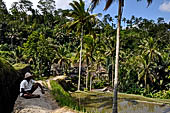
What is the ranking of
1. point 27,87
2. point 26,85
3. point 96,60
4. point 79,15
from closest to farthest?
point 26,85
point 27,87
point 79,15
point 96,60

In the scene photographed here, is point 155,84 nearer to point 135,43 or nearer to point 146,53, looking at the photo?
point 146,53

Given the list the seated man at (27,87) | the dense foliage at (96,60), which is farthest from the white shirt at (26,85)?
the dense foliage at (96,60)

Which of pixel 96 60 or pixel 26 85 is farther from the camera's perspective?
pixel 96 60

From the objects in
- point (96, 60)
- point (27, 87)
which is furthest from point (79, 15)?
point (27, 87)

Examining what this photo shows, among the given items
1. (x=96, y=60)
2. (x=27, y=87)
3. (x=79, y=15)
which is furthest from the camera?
(x=96, y=60)

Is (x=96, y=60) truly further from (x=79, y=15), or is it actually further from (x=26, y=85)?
(x=26, y=85)

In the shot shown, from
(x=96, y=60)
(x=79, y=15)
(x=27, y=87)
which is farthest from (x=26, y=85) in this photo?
(x=96, y=60)

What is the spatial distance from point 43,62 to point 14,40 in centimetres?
1742

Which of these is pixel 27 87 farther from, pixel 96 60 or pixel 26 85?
pixel 96 60

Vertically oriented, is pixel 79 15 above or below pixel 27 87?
above

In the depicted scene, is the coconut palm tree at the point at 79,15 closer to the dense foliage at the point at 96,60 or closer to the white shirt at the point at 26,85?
the dense foliage at the point at 96,60

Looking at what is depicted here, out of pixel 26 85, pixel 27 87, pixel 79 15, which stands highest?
pixel 79 15

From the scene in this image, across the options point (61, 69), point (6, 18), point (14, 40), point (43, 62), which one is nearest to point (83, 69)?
point (61, 69)

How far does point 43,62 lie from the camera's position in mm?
36094
